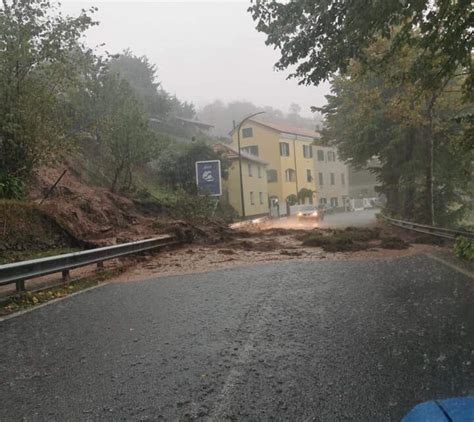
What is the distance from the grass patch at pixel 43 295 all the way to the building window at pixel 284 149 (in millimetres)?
55085

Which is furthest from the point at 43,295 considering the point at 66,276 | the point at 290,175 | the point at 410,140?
the point at 290,175

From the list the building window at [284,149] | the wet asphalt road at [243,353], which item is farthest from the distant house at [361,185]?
the wet asphalt road at [243,353]

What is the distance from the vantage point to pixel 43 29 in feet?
57.7

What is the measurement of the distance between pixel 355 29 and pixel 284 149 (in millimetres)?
55311

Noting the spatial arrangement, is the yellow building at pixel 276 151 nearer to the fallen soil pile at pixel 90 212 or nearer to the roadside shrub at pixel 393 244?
the fallen soil pile at pixel 90 212

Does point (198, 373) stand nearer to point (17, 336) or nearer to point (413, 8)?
point (17, 336)

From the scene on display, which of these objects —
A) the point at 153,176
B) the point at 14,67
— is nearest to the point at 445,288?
the point at 14,67

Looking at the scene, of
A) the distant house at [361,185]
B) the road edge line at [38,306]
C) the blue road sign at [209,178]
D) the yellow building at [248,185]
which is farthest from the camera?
the distant house at [361,185]

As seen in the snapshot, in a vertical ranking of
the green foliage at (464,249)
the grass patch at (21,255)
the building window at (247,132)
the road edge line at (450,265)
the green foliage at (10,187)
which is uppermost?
the building window at (247,132)

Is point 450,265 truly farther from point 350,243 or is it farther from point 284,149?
point 284,149

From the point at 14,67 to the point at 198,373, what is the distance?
13.2m

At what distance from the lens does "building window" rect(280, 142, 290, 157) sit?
6419 centimetres

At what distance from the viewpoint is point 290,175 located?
66.7 m

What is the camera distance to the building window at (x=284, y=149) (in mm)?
64188
